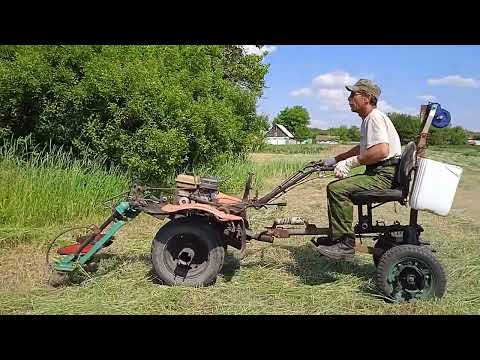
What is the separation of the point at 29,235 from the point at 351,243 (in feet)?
14.6

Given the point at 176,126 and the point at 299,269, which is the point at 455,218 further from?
the point at 176,126

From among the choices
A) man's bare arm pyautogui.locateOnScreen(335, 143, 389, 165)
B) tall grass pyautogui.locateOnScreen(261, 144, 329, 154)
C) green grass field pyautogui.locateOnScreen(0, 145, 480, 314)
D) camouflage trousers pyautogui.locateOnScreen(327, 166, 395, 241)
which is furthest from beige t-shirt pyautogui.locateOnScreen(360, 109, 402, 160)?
tall grass pyautogui.locateOnScreen(261, 144, 329, 154)

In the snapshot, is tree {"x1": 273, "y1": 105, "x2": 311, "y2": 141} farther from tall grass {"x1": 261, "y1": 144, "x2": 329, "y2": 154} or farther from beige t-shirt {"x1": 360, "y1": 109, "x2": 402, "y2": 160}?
beige t-shirt {"x1": 360, "y1": 109, "x2": 402, "y2": 160}

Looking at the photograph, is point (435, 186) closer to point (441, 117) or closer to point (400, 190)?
point (400, 190)

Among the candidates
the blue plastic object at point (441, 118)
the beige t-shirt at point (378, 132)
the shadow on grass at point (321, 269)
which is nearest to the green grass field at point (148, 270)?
the shadow on grass at point (321, 269)

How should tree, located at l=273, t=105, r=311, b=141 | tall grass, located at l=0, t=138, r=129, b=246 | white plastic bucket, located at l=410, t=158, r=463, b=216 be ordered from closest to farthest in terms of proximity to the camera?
white plastic bucket, located at l=410, t=158, r=463, b=216 → tall grass, located at l=0, t=138, r=129, b=246 → tree, located at l=273, t=105, r=311, b=141

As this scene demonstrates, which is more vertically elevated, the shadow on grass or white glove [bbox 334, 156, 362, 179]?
white glove [bbox 334, 156, 362, 179]

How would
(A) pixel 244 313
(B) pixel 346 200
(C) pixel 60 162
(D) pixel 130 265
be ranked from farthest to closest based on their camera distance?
(C) pixel 60 162 → (D) pixel 130 265 → (B) pixel 346 200 → (A) pixel 244 313

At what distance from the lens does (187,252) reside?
474cm

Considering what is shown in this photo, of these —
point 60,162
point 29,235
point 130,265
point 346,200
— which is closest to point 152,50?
point 60,162

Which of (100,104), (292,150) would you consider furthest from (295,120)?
(100,104)

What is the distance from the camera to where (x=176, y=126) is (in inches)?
382

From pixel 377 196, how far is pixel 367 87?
112cm

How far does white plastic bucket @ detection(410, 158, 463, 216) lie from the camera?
4.37 metres
